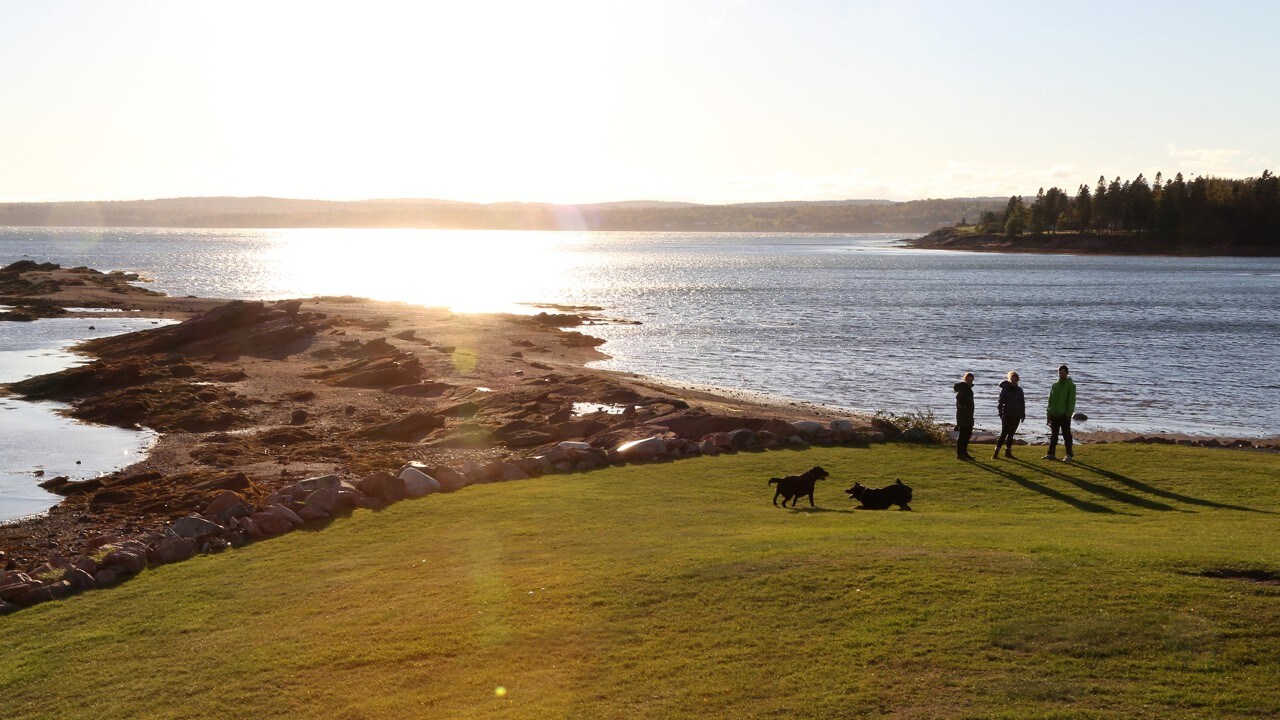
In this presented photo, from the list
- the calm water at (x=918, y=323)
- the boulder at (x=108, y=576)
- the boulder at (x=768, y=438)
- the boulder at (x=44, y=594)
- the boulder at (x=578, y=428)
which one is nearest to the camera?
the boulder at (x=44, y=594)

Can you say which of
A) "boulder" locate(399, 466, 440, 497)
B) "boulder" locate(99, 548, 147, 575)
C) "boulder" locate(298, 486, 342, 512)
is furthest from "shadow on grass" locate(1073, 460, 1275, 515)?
"boulder" locate(99, 548, 147, 575)

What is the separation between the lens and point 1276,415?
121 feet

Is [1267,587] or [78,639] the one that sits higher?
[1267,587]

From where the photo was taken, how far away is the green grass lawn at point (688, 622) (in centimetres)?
900

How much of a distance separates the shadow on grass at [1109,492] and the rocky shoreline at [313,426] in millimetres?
4092

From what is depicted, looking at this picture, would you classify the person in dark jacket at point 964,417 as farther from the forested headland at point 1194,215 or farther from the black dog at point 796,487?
the forested headland at point 1194,215

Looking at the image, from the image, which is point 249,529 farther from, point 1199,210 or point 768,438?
point 1199,210

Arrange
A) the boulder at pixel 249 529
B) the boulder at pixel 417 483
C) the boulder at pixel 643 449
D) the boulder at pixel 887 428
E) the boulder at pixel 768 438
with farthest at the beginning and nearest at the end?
the boulder at pixel 887 428 → the boulder at pixel 768 438 → the boulder at pixel 643 449 → the boulder at pixel 417 483 → the boulder at pixel 249 529

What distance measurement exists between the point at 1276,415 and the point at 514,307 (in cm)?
6349

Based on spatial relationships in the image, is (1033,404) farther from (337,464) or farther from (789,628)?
(789,628)

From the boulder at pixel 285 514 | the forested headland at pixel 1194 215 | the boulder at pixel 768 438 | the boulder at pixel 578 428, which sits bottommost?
the boulder at pixel 578 428

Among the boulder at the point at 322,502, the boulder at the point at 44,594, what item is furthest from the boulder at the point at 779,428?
the boulder at the point at 44,594

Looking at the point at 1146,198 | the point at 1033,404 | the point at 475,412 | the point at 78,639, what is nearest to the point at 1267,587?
the point at 78,639

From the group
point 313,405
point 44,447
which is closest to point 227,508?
point 44,447
